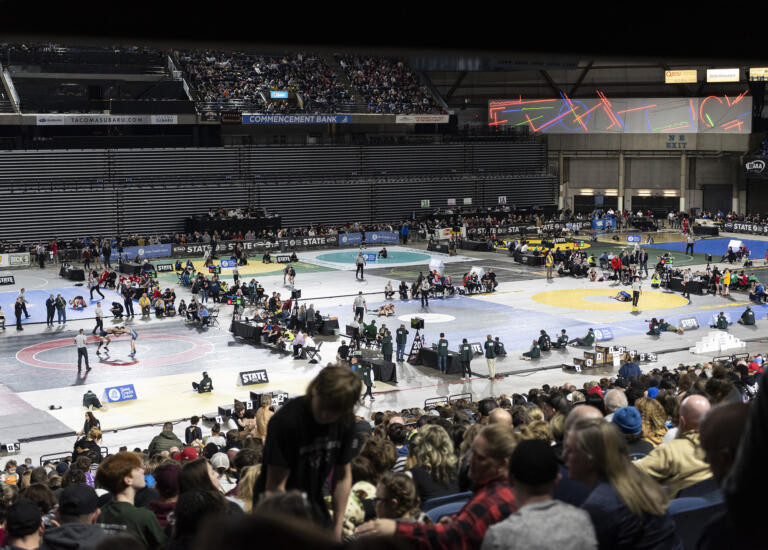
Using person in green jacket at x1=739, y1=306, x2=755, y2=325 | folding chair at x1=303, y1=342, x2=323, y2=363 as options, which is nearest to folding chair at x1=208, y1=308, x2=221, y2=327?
folding chair at x1=303, y1=342, x2=323, y2=363

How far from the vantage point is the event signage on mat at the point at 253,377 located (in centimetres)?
2927

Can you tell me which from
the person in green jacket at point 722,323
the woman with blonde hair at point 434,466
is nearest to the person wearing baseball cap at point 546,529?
the woman with blonde hair at point 434,466

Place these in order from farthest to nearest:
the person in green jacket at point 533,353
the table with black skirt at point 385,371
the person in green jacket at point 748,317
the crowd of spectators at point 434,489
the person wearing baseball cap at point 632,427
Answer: the person in green jacket at point 748,317 → the person in green jacket at point 533,353 → the table with black skirt at point 385,371 → the person wearing baseball cap at point 632,427 → the crowd of spectators at point 434,489

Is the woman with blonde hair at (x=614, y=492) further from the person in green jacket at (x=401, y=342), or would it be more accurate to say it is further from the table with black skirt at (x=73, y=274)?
the table with black skirt at (x=73, y=274)

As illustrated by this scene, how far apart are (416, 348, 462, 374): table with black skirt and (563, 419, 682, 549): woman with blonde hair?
25919 millimetres

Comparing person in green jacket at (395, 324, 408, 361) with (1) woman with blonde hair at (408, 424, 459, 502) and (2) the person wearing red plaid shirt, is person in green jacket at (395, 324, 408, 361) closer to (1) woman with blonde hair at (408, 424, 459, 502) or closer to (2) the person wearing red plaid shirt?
(1) woman with blonde hair at (408, 424, 459, 502)

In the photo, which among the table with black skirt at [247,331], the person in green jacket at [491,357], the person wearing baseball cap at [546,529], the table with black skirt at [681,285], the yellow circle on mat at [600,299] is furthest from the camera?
the table with black skirt at [681,285]

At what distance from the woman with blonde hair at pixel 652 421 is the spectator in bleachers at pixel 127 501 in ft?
15.8

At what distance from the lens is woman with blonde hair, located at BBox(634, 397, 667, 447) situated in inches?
371

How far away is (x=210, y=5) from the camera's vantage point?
2.03 m

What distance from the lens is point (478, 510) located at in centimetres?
464

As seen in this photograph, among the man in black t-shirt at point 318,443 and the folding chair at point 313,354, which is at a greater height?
the man in black t-shirt at point 318,443

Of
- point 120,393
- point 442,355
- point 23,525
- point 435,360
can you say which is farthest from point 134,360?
point 23,525

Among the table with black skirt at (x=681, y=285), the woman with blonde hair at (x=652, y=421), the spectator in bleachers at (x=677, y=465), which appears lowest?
the table with black skirt at (x=681, y=285)
